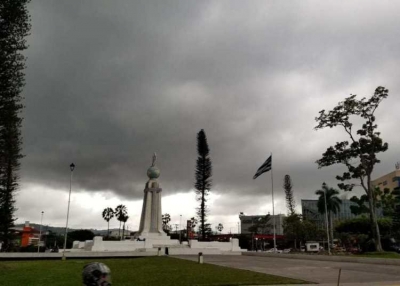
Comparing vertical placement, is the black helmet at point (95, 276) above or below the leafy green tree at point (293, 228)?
below

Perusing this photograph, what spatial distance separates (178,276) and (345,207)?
146 metres

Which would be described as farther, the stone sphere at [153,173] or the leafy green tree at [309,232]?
the leafy green tree at [309,232]

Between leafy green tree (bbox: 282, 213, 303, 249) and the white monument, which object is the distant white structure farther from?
leafy green tree (bbox: 282, 213, 303, 249)

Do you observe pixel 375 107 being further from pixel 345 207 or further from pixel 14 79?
pixel 345 207

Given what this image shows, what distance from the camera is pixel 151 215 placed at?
172ft

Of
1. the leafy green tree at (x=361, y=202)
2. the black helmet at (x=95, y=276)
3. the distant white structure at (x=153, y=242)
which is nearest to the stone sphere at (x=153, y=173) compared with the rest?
the distant white structure at (x=153, y=242)

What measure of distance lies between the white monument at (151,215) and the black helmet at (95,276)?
160 ft

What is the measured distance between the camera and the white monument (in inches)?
2007

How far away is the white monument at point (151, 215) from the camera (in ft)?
167

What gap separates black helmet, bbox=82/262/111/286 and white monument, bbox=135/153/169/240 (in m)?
48.6

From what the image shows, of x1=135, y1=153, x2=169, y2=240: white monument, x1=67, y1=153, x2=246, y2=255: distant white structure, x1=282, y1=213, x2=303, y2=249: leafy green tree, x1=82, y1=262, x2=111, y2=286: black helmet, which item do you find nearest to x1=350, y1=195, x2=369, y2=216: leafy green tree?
x1=282, y1=213, x2=303, y2=249: leafy green tree

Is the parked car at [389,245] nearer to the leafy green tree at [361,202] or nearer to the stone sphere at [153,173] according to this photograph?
the leafy green tree at [361,202]

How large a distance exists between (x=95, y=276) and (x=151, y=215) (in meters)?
50.9

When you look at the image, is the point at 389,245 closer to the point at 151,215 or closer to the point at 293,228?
the point at 293,228
